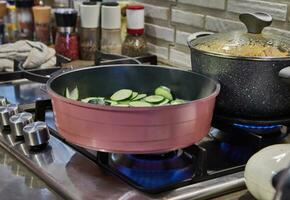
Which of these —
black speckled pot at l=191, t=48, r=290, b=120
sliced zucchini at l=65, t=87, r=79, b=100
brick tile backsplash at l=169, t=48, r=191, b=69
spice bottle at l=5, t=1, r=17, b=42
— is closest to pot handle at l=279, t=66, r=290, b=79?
black speckled pot at l=191, t=48, r=290, b=120

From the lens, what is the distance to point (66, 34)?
1460 millimetres

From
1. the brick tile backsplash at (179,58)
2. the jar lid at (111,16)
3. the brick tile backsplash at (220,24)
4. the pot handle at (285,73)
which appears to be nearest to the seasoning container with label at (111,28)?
the jar lid at (111,16)

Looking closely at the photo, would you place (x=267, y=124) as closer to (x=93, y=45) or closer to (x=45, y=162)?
(x=45, y=162)

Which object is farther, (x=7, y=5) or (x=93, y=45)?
(x=7, y=5)

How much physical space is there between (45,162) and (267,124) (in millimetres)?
366

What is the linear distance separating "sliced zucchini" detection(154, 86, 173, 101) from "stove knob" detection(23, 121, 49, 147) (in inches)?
8.2

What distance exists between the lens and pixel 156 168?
0.79m

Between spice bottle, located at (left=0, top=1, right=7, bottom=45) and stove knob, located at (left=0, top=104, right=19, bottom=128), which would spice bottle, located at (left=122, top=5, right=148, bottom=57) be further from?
stove knob, located at (left=0, top=104, right=19, bottom=128)

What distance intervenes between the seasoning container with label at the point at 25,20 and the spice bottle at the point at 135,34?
1.22ft

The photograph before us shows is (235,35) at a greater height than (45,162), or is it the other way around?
(235,35)

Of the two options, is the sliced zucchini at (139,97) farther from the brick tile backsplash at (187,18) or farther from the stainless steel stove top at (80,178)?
the brick tile backsplash at (187,18)

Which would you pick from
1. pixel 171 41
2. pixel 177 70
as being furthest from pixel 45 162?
pixel 171 41

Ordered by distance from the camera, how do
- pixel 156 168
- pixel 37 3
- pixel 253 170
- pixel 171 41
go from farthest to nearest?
pixel 37 3, pixel 171 41, pixel 156 168, pixel 253 170

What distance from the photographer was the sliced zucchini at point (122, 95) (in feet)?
2.92
